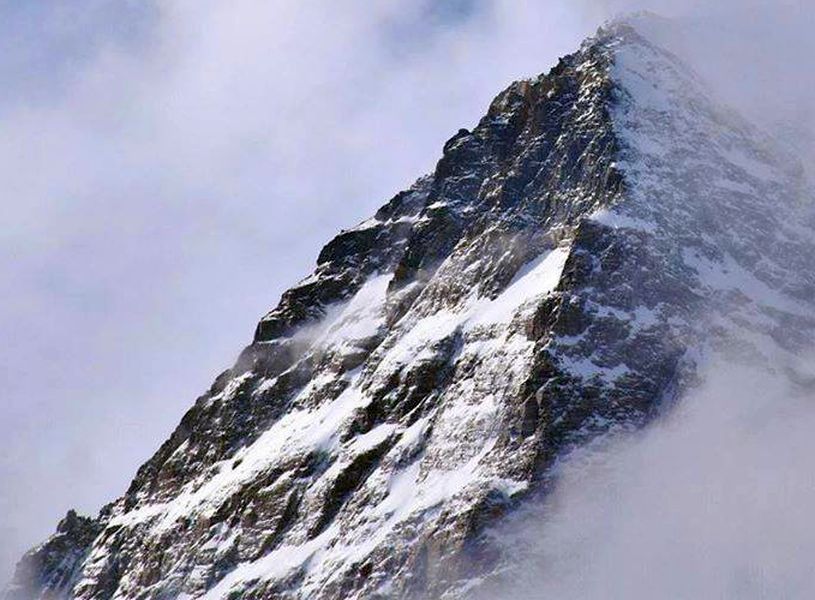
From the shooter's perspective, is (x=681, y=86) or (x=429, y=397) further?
(x=681, y=86)

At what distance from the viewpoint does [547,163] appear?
533 feet

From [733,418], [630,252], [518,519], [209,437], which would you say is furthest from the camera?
[209,437]

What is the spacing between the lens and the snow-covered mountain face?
422 ft

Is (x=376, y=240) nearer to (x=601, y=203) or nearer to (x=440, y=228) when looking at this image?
(x=440, y=228)

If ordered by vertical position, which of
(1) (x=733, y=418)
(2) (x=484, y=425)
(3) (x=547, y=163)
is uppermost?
(3) (x=547, y=163)

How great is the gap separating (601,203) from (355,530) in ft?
118

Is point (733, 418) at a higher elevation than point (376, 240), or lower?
lower

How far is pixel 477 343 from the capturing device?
140875 mm

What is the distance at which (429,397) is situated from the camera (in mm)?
142125

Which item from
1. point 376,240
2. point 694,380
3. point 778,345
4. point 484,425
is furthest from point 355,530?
point 376,240

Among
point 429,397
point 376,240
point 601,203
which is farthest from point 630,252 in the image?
point 376,240

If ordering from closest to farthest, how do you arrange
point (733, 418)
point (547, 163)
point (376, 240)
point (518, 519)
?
1. point (518, 519)
2. point (733, 418)
3. point (547, 163)
4. point (376, 240)

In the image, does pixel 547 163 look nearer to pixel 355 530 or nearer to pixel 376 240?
pixel 376 240

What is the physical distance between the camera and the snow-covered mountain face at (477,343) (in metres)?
129
